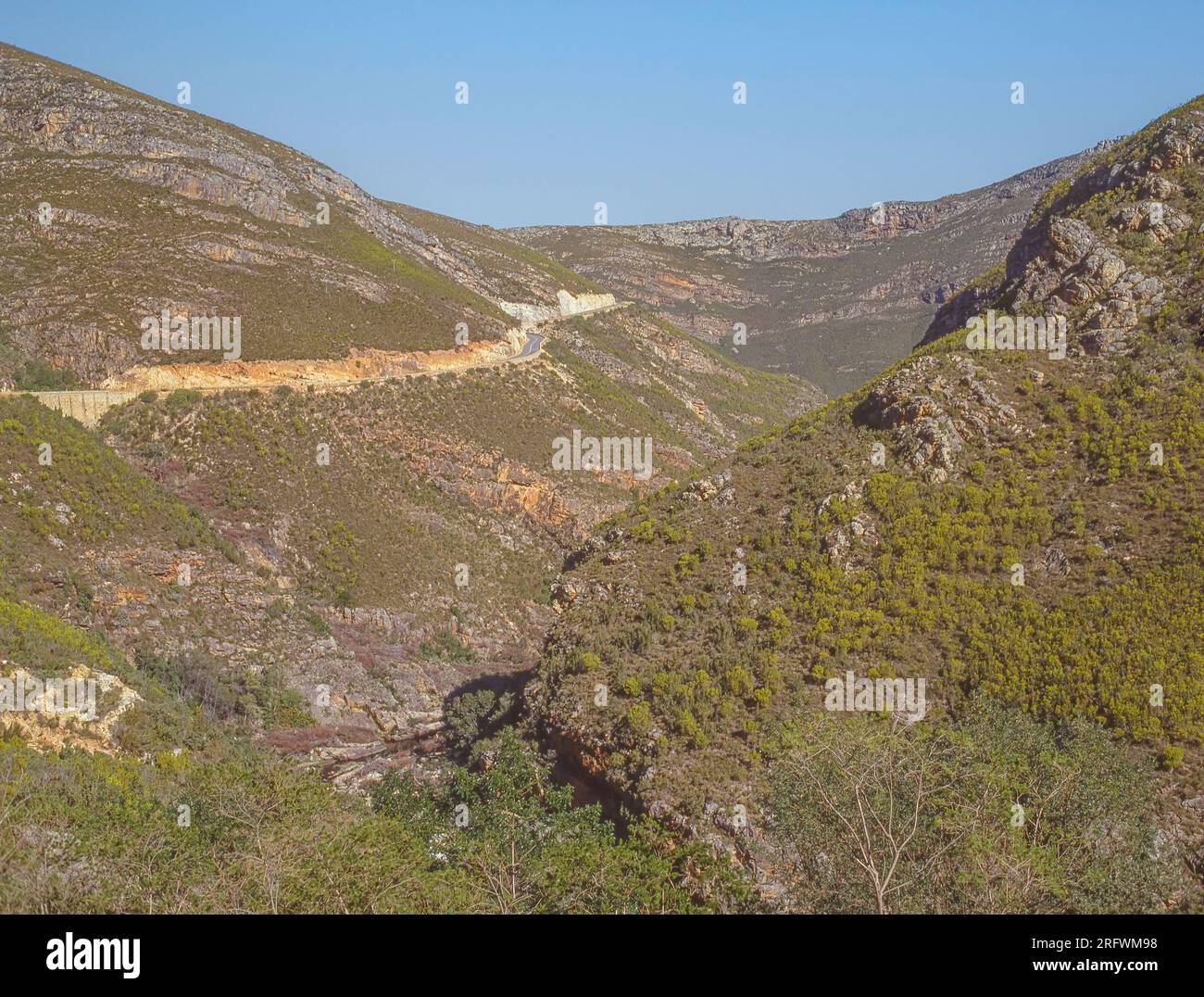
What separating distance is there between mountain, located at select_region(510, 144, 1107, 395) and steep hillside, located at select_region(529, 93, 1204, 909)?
314 feet

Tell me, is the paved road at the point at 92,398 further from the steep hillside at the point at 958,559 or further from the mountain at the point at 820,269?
the mountain at the point at 820,269


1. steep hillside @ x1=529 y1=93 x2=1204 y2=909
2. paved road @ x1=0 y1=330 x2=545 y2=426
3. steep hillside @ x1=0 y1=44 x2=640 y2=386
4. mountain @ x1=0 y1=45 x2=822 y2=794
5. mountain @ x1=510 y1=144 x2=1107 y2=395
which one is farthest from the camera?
mountain @ x1=510 y1=144 x2=1107 y2=395

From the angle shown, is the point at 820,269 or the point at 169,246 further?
the point at 820,269

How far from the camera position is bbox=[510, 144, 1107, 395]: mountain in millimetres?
136500

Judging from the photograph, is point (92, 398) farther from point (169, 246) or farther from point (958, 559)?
point (958, 559)

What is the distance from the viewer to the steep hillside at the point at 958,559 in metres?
19.2

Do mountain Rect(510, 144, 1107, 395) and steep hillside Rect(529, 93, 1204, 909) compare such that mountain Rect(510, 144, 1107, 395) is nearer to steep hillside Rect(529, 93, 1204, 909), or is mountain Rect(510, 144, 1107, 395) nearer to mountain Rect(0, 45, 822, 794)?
mountain Rect(0, 45, 822, 794)

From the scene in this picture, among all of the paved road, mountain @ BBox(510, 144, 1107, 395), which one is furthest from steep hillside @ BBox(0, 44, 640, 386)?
mountain @ BBox(510, 144, 1107, 395)

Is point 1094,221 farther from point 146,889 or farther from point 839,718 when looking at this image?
point 146,889

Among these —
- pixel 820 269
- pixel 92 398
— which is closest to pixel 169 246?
pixel 92 398

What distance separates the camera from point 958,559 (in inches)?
932

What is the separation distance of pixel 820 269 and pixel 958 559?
504 feet

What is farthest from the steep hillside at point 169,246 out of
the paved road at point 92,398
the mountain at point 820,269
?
the mountain at point 820,269

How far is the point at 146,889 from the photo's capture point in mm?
13391
